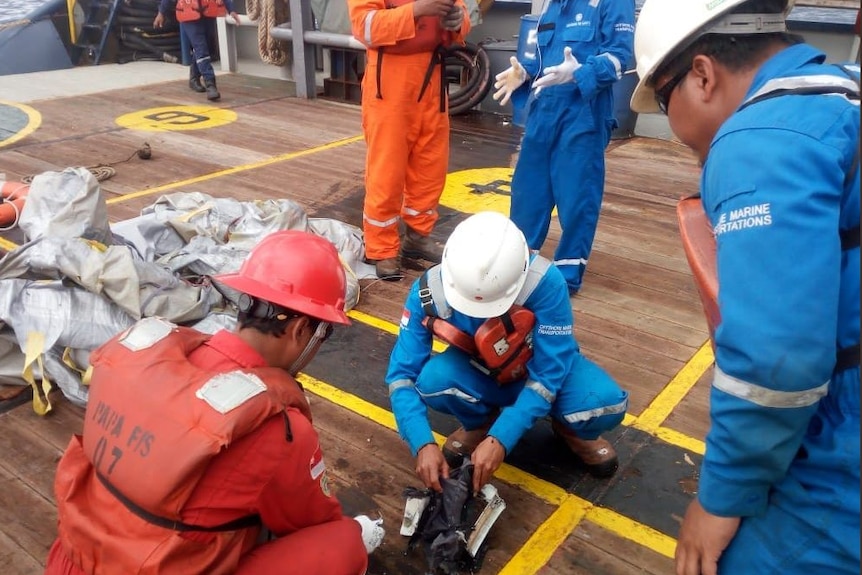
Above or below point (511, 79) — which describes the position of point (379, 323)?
below

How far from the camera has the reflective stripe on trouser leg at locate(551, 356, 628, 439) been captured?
2.91 meters

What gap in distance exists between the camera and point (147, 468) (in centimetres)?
171

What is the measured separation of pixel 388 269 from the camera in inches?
194

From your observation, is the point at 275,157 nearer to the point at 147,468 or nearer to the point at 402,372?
the point at 402,372

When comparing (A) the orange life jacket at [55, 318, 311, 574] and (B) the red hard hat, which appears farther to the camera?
(B) the red hard hat

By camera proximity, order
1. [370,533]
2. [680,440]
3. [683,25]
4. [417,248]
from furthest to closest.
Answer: [417,248] < [680,440] < [370,533] < [683,25]

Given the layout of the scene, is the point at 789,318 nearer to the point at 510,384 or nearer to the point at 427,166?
the point at 510,384

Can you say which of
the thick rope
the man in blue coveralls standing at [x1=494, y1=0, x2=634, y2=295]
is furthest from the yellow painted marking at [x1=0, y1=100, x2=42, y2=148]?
the man in blue coveralls standing at [x1=494, y1=0, x2=634, y2=295]

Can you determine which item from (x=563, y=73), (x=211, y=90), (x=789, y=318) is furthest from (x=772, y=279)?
(x=211, y=90)

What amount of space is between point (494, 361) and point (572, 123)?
1998mm

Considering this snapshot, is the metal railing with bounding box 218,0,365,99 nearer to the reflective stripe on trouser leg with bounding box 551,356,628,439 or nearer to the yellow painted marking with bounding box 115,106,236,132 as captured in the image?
the yellow painted marking with bounding box 115,106,236,132

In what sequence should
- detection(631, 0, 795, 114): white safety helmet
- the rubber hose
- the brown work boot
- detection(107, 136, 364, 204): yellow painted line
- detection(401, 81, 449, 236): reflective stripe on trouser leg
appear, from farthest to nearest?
the rubber hose
detection(107, 136, 364, 204): yellow painted line
detection(401, 81, 449, 236): reflective stripe on trouser leg
the brown work boot
detection(631, 0, 795, 114): white safety helmet

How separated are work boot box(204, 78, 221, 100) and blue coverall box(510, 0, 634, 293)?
6.56m

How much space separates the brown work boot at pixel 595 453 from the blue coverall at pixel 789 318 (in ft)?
5.02
